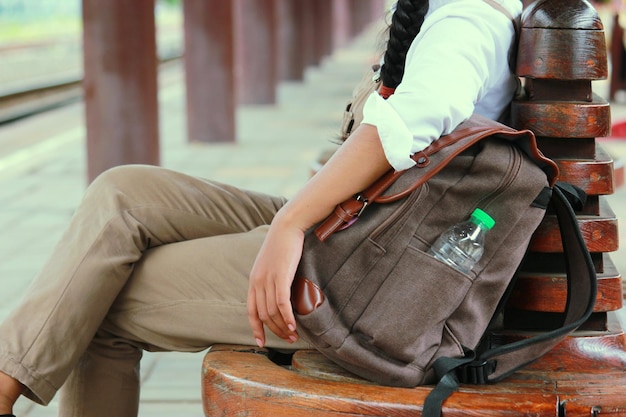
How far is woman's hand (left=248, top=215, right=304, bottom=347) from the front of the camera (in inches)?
62.8

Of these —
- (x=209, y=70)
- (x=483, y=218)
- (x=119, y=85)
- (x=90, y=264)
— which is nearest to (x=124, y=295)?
(x=90, y=264)

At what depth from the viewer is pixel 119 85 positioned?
243 inches

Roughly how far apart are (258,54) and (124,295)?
1039 centimetres

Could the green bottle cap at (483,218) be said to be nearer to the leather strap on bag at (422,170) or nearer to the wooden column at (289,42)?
the leather strap on bag at (422,170)

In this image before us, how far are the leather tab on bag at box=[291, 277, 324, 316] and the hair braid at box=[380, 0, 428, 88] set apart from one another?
18.0 inches

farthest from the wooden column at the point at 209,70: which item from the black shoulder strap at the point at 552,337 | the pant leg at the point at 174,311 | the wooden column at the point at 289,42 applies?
the black shoulder strap at the point at 552,337

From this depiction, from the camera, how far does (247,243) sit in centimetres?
197

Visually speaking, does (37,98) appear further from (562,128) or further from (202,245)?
(562,128)

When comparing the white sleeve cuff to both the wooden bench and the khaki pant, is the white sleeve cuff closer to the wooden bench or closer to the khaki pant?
the wooden bench

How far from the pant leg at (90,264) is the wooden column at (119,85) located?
4.16m

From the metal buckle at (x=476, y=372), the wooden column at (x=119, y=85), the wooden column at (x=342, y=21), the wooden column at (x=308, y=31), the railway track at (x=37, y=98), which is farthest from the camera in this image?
the wooden column at (x=342, y=21)

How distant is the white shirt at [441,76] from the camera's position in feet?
5.16

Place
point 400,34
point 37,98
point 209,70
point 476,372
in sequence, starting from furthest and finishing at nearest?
1. point 37,98
2. point 209,70
3. point 400,34
4. point 476,372

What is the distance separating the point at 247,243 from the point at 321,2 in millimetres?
18488
